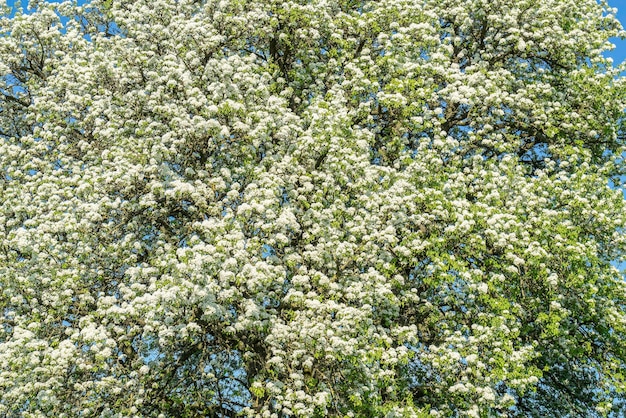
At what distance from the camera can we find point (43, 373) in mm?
14227

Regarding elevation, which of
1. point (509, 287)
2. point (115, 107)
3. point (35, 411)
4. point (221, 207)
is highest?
point (115, 107)

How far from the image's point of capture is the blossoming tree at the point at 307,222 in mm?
14602

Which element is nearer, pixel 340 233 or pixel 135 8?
pixel 340 233

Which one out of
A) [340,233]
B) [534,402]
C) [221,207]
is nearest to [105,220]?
[221,207]

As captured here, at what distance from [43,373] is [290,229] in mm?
6245

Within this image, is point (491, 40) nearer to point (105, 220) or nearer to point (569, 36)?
point (569, 36)

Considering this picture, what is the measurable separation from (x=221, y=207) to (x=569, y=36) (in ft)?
43.5

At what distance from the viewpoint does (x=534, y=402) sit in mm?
20172

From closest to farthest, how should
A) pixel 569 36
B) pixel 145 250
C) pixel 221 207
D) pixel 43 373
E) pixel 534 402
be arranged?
pixel 43 373 → pixel 221 207 → pixel 145 250 → pixel 534 402 → pixel 569 36

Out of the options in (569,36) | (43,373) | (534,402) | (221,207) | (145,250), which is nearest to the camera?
(43,373)

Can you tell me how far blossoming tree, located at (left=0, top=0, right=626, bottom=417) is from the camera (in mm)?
14602

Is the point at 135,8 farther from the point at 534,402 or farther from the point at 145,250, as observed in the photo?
the point at 534,402

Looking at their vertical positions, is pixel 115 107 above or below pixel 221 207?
above

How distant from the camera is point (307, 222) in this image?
16125 millimetres
